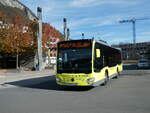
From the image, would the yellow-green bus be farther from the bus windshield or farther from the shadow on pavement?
the shadow on pavement

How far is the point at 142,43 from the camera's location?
116188 millimetres

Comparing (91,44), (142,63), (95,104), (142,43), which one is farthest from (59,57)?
(142,43)

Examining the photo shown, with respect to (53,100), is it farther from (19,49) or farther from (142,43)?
(142,43)

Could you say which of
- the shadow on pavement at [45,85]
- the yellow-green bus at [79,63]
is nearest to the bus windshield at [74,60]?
the yellow-green bus at [79,63]

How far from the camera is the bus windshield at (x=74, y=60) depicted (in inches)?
536

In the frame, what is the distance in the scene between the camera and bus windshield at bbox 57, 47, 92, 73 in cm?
1361

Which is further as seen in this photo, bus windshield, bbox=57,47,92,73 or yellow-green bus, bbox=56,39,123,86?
bus windshield, bbox=57,47,92,73

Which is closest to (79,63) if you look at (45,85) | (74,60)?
(74,60)

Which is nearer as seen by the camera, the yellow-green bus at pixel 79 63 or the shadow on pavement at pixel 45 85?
the yellow-green bus at pixel 79 63

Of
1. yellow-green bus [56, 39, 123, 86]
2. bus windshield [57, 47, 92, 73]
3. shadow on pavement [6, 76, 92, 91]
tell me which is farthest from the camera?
shadow on pavement [6, 76, 92, 91]

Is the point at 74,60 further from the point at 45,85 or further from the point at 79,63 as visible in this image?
the point at 45,85

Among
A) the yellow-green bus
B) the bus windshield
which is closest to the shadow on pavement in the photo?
the yellow-green bus

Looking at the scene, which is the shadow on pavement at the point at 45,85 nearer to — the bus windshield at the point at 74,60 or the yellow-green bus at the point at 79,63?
the yellow-green bus at the point at 79,63

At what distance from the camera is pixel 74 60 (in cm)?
1386
